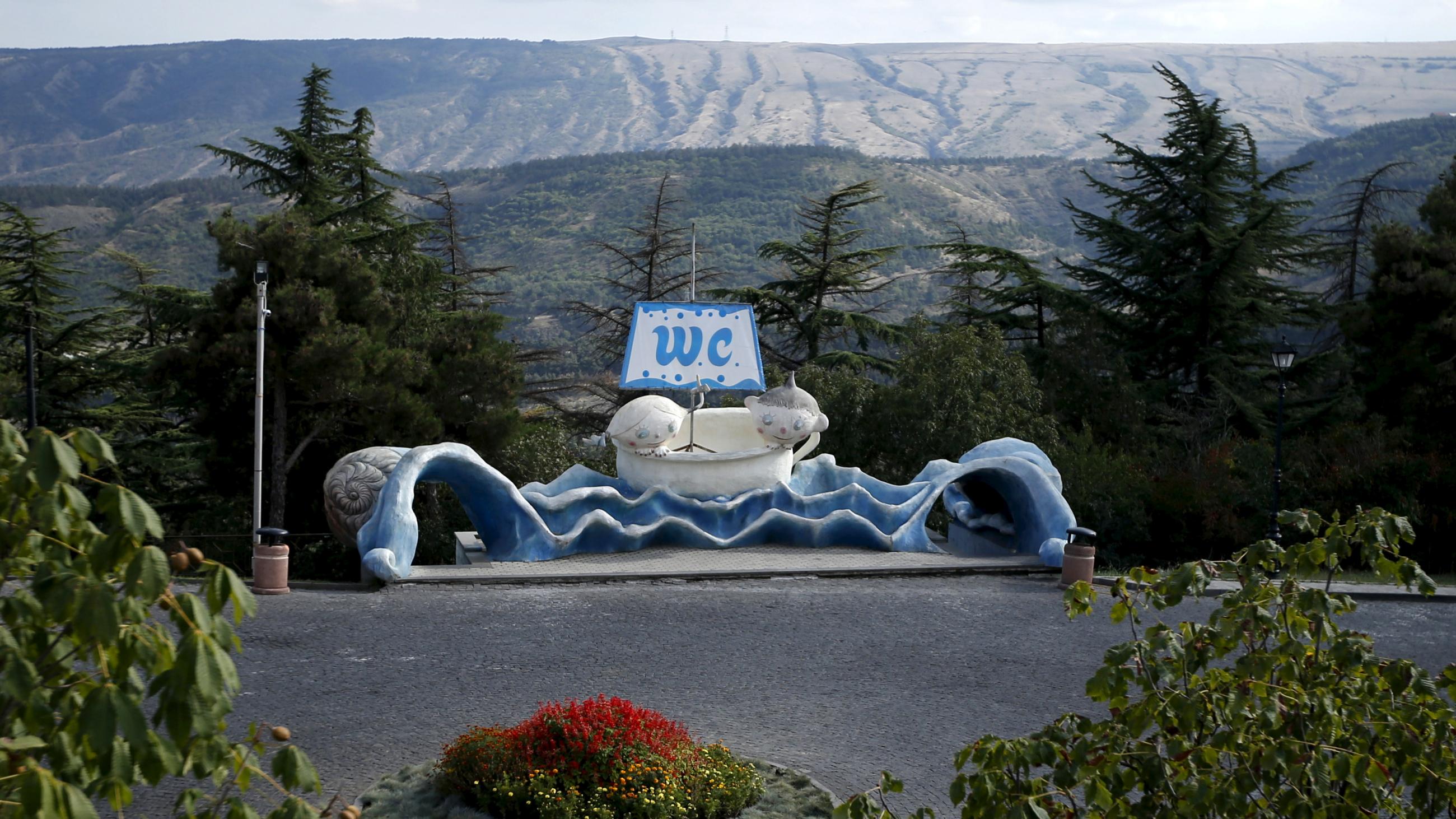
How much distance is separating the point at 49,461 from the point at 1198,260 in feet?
110

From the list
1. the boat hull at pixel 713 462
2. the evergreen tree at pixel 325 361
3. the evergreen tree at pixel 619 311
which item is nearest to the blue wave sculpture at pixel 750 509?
the boat hull at pixel 713 462

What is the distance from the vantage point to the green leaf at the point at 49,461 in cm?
275

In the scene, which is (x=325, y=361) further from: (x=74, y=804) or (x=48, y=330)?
(x=74, y=804)

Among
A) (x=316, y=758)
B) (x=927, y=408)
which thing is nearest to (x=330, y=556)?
(x=927, y=408)

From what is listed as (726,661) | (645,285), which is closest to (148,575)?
(726,661)

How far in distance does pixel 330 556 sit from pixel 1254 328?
74.5 ft

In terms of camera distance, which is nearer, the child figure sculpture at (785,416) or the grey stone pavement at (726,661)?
the grey stone pavement at (726,661)

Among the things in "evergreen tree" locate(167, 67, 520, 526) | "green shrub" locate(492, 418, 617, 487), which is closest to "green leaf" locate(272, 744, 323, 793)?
"evergreen tree" locate(167, 67, 520, 526)

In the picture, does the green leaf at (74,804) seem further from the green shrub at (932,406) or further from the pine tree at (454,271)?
the pine tree at (454,271)

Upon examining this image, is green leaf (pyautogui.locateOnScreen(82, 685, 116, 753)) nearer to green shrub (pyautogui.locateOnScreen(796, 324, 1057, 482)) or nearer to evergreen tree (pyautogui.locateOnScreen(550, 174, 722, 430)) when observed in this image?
green shrub (pyautogui.locateOnScreen(796, 324, 1057, 482))

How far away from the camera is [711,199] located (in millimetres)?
95625

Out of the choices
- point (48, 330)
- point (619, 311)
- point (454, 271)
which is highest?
point (454, 271)

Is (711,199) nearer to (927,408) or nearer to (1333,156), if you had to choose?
(1333,156)

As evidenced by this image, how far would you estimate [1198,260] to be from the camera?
109 ft
